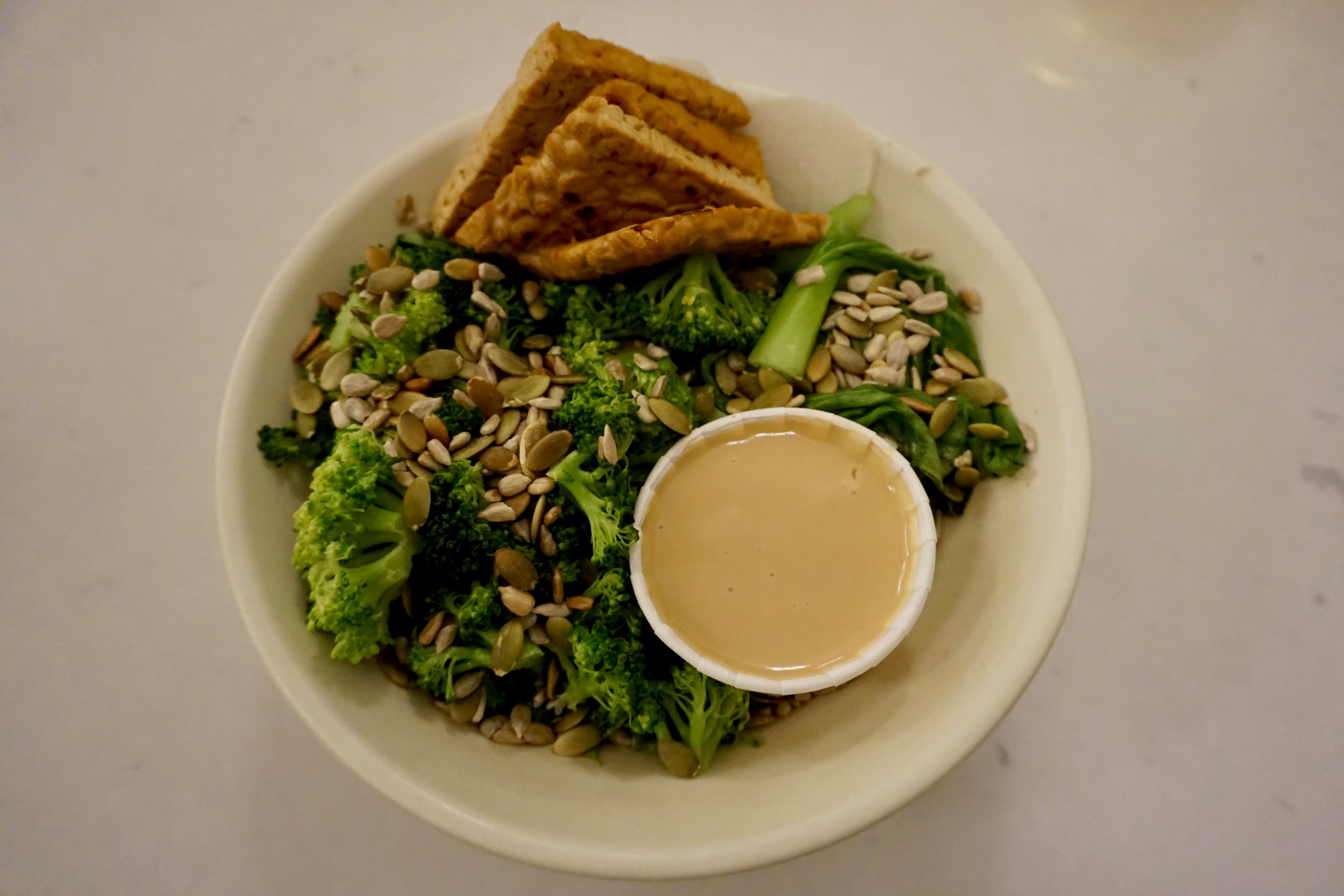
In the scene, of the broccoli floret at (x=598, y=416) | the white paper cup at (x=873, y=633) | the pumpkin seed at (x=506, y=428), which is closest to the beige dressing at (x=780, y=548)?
the white paper cup at (x=873, y=633)

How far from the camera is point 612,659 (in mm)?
1764

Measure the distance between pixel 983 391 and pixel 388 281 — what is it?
5.18 feet

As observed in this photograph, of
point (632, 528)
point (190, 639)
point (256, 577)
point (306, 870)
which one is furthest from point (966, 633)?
point (190, 639)

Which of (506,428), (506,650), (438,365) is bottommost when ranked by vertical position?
(506,650)

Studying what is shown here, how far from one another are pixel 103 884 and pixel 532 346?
190 centimetres

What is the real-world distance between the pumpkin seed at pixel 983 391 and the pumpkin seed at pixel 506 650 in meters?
1.30

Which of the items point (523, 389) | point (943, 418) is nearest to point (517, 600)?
point (523, 389)

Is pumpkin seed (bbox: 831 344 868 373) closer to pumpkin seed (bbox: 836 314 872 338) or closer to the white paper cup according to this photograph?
pumpkin seed (bbox: 836 314 872 338)

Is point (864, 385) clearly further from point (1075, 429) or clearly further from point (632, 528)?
point (632, 528)

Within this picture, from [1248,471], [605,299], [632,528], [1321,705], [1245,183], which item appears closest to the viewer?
[632,528]

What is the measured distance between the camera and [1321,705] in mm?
2258

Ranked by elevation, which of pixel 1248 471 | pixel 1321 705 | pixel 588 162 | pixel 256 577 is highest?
pixel 588 162

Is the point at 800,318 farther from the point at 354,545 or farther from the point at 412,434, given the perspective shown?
the point at 354,545

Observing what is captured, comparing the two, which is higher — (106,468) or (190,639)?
(106,468)
